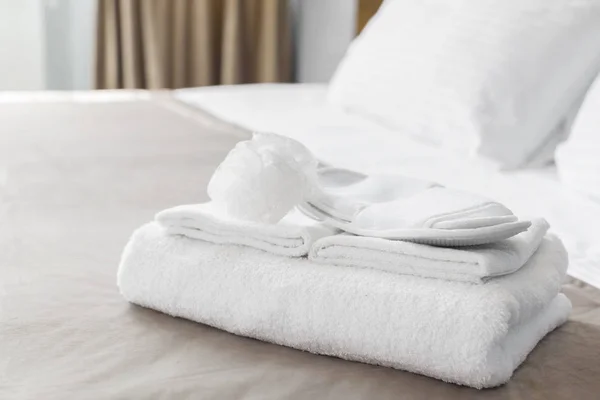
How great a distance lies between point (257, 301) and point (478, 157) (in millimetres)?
912

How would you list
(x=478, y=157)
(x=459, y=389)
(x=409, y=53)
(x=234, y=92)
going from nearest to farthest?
(x=459, y=389) < (x=478, y=157) < (x=409, y=53) < (x=234, y=92)

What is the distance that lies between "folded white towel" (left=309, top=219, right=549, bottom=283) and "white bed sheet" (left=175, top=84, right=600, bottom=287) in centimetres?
28

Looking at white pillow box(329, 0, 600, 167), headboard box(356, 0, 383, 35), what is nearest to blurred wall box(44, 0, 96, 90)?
headboard box(356, 0, 383, 35)

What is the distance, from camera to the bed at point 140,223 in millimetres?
761

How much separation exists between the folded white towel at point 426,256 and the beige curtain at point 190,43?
2651 millimetres

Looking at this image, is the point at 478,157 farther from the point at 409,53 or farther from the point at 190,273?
the point at 190,273

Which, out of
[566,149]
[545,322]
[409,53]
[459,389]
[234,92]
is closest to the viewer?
[459,389]

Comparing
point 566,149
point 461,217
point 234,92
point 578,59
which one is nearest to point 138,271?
point 461,217

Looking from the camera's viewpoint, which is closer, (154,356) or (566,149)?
(154,356)

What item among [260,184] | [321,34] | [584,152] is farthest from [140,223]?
[321,34]

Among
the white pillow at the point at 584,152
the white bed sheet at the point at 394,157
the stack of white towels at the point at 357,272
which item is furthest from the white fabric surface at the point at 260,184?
the white pillow at the point at 584,152

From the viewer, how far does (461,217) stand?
2.73 feet

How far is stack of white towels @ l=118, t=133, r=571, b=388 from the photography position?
754 millimetres

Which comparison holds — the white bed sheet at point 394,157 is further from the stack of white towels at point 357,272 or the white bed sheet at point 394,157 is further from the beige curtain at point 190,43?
the beige curtain at point 190,43
